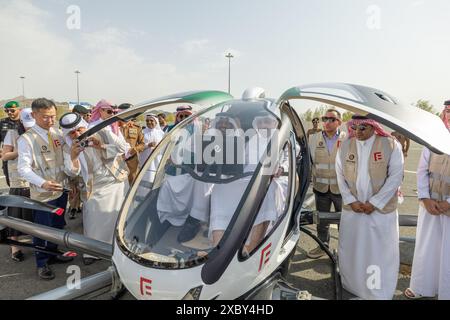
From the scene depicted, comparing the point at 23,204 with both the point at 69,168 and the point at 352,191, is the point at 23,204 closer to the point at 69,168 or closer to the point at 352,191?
the point at 69,168

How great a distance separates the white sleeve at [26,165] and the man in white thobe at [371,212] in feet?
11.4

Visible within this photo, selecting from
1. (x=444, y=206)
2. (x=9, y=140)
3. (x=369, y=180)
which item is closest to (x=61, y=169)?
(x=9, y=140)

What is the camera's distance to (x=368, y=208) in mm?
3027

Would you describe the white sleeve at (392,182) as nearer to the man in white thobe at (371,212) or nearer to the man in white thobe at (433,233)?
the man in white thobe at (371,212)

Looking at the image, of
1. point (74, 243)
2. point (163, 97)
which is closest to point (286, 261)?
point (163, 97)

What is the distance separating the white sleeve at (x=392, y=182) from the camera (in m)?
2.99

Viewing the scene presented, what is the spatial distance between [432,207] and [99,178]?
386 centimetres

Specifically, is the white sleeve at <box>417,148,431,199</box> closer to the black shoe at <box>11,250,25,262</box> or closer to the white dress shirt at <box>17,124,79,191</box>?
the white dress shirt at <box>17,124,79,191</box>

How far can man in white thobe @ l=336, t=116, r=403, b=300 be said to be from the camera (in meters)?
3.00

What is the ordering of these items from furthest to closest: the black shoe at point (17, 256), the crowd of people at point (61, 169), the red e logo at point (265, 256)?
the black shoe at point (17, 256) → the crowd of people at point (61, 169) → the red e logo at point (265, 256)

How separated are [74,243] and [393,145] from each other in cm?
348

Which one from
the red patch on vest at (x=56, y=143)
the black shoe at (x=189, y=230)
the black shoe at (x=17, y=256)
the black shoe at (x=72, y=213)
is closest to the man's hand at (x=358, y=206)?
the black shoe at (x=189, y=230)

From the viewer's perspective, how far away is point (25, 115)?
425cm

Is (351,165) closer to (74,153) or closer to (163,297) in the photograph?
(163,297)
